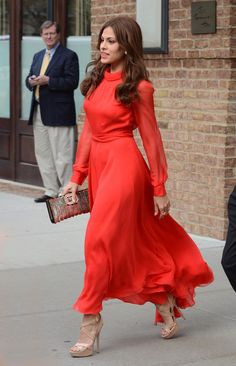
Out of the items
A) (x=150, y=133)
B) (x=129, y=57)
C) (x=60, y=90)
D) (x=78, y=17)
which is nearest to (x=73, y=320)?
(x=150, y=133)

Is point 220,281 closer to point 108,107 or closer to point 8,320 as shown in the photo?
point 8,320

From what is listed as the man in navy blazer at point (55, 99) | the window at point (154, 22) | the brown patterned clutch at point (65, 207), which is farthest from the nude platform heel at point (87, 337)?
the man in navy blazer at point (55, 99)

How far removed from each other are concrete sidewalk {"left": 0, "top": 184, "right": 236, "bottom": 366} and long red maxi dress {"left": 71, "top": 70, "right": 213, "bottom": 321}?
0.30 meters

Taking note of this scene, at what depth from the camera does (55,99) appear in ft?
39.4

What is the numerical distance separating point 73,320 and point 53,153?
5.51m

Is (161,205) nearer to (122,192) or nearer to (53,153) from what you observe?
→ (122,192)

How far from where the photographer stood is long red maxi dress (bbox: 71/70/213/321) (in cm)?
598

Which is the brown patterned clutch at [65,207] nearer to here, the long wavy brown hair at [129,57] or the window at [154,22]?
the long wavy brown hair at [129,57]

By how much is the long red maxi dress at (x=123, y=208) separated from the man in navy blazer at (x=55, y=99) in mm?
5653

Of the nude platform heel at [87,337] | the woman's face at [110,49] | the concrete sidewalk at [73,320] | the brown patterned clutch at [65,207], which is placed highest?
the woman's face at [110,49]

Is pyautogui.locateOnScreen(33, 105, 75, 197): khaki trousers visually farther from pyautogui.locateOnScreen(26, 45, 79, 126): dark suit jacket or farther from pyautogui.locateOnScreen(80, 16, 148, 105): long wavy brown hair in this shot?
pyautogui.locateOnScreen(80, 16, 148, 105): long wavy brown hair

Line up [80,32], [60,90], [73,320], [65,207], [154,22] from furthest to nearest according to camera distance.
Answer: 1. [80,32]
2. [60,90]
3. [154,22]
4. [73,320]
5. [65,207]

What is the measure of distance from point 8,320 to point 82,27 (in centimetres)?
660

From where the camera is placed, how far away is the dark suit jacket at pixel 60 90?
11.9m
